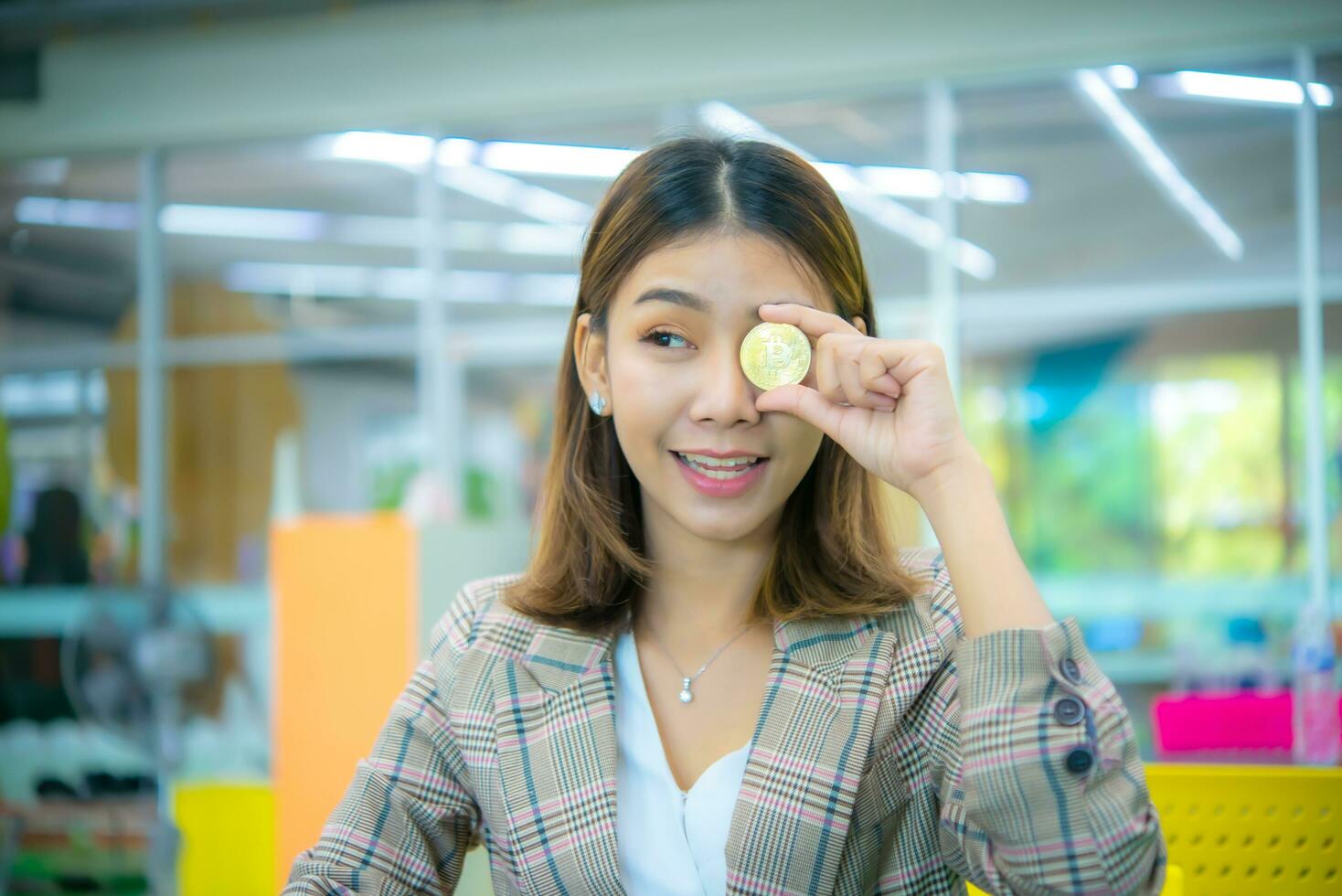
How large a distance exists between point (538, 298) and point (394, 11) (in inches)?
76.4

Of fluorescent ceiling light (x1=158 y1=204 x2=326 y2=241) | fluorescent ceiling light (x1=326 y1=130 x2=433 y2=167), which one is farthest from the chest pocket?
fluorescent ceiling light (x1=158 y1=204 x2=326 y2=241)

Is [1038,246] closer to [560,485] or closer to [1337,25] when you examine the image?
[1337,25]

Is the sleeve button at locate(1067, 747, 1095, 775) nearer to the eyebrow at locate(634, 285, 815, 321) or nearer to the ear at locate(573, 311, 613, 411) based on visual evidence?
the eyebrow at locate(634, 285, 815, 321)

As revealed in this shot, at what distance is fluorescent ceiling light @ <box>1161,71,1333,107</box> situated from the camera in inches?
243

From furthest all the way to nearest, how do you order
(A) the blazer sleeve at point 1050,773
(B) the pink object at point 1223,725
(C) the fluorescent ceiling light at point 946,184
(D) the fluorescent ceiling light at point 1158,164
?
1. (C) the fluorescent ceiling light at point 946,184
2. (D) the fluorescent ceiling light at point 1158,164
3. (B) the pink object at point 1223,725
4. (A) the blazer sleeve at point 1050,773

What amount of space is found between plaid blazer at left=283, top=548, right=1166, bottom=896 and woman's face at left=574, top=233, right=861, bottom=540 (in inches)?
7.9

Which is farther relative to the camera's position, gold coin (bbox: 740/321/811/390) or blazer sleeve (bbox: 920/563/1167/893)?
gold coin (bbox: 740/321/811/390)

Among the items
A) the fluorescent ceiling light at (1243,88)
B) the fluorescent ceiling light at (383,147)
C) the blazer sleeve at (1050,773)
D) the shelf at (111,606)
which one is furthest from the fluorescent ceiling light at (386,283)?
the blazer sleeve at (1050,773)

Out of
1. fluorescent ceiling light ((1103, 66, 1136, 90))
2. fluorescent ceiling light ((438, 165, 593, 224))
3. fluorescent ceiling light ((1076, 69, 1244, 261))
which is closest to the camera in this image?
fluorescent ceiling light ((1076, 69, 1244, 261))

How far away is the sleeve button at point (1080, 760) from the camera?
1.16m

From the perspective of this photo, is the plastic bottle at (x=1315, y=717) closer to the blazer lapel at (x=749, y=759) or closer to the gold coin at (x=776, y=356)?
the blazer lapel at (x=749, y=759)

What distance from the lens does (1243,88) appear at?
6285 mm

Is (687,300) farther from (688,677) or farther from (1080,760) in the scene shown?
(1080,760)

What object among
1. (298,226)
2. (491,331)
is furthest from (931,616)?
(298,226)
